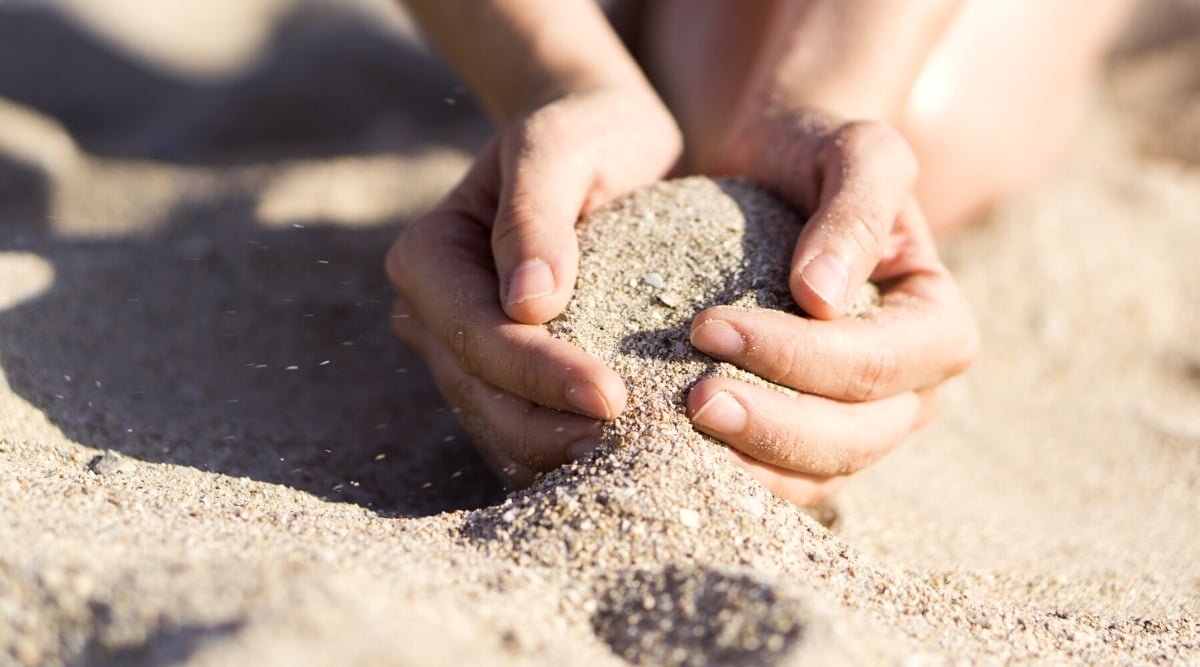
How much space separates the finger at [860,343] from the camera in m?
1.17

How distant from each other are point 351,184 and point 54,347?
36.8 inches

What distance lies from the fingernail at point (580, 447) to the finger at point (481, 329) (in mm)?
31

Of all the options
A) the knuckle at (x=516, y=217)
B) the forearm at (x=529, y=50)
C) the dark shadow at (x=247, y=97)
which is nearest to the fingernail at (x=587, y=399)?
the knuckle at (x=516, y=217)

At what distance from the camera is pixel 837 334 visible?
1222 mm

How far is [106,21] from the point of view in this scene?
3281mm

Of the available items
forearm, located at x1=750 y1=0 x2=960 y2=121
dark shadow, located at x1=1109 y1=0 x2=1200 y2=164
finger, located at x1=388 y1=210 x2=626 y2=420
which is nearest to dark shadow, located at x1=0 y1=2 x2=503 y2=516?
finger, located at x1=388 y1=210 x2=626 y2=420

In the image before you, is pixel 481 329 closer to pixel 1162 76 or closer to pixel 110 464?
pixel 110 464

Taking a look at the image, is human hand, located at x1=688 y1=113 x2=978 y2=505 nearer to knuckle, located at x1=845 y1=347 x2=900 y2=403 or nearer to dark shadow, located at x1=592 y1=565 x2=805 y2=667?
knuckle, located at x1=845 y1=347 x2=900 y2=403

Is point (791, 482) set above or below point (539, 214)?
below

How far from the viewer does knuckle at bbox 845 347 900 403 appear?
126 centimetres

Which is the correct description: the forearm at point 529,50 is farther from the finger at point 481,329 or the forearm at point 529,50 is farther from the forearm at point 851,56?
the finger at point 481,329

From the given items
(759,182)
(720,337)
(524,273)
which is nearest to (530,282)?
(524,273)

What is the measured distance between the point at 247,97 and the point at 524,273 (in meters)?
1.95

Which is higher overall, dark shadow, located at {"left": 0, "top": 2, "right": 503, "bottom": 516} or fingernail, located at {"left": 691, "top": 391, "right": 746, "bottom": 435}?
fingernail, located at {"left": 691, "top": 391, "right": 746, "bottom": 435}
